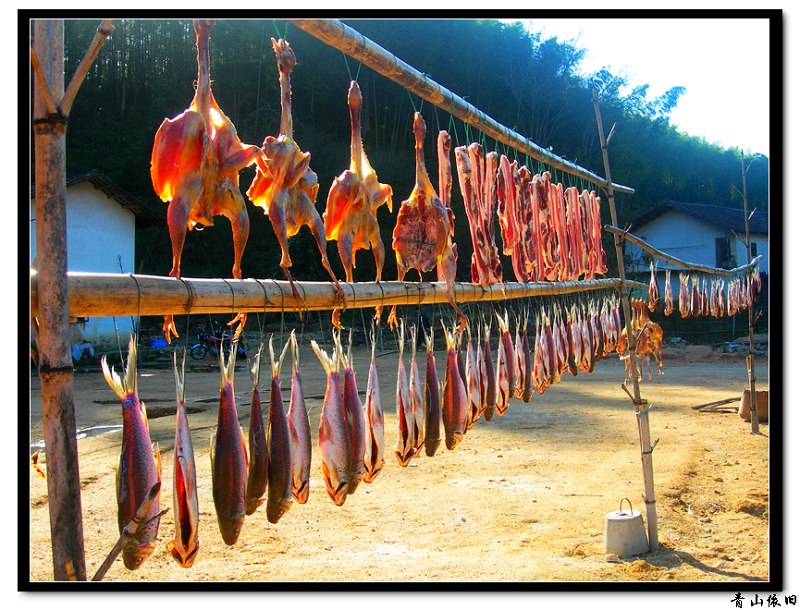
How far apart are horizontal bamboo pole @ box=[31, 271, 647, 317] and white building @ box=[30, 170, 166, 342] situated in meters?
13.7

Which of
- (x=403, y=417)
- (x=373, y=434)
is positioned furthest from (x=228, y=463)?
(x=403, y=417)

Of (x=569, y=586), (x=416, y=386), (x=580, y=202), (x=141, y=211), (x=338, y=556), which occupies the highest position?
(x=141, y=211)

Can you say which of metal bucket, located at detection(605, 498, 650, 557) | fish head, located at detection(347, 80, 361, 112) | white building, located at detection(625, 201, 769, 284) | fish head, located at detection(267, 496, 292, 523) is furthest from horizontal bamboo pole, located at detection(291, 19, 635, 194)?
white building, located at detection(625, 201, 769, 284)

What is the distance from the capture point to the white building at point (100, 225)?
1562 centimetres

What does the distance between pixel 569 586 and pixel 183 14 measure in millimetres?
2541

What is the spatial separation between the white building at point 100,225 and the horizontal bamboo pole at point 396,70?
12.5m

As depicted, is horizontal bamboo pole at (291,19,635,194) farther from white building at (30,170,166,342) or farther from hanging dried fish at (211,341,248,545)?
white building at (30,170,166,342)

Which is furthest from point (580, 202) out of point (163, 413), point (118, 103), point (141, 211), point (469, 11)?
point (118, 103)

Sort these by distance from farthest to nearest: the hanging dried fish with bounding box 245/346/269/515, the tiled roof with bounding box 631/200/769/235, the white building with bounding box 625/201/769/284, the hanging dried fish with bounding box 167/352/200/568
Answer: the white building with bounding box 625/201/769/284 < the tiled roof with bounding box 631/200/769/235 < the hanging dried fish with bounding box 245/346/269/515 < the hanging dried fish with bounding box 167/352/200/568

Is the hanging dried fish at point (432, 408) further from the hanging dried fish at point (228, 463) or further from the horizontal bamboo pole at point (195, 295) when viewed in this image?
the hanging dried fish at point (228, 463)

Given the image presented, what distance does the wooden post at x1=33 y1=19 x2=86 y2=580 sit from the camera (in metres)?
1.42

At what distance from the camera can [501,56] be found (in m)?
15.8

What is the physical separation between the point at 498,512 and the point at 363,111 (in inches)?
679

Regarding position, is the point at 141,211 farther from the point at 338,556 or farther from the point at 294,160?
the point at 294,160
